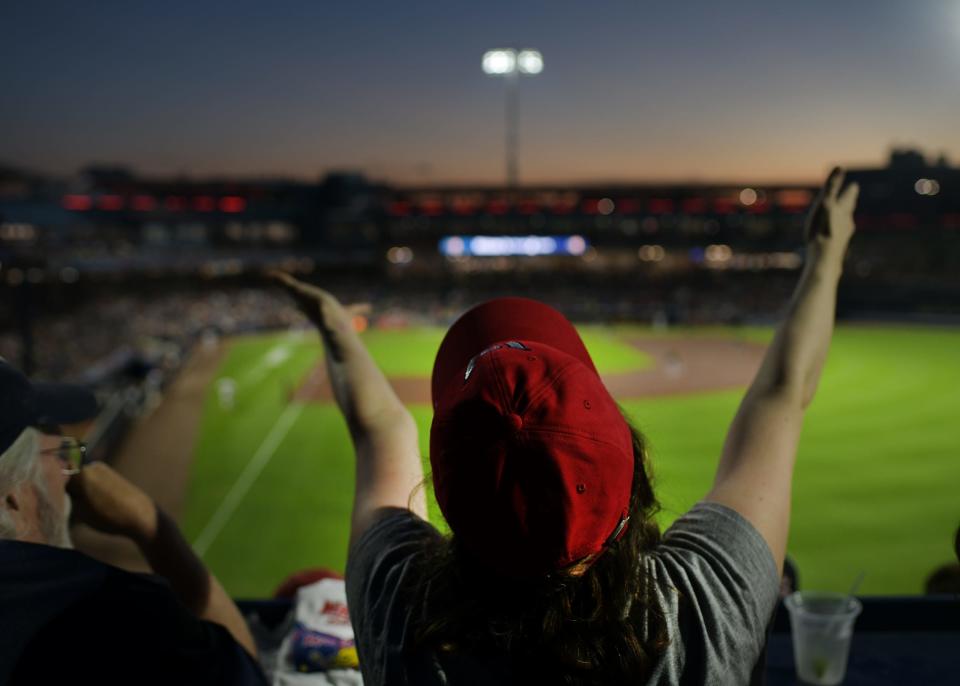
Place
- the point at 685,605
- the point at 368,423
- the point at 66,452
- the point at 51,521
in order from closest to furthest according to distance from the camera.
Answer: the point at 685,605
the point at 368,423
the point at 51,521
the point at 66,452

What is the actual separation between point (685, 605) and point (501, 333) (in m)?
0.56

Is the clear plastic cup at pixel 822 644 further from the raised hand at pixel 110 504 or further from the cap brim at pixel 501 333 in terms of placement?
the raised hand at pixel 110 504

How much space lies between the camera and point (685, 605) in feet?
4.16

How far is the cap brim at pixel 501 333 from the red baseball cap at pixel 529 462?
126 millimetres

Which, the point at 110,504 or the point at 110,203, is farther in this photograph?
the point at 110,203

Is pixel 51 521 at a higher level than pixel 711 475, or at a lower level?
higher

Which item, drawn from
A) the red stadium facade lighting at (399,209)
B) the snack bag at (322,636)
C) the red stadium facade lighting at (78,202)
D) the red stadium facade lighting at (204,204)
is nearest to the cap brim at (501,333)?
the snack bag at (322,636)

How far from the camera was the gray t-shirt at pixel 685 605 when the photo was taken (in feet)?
4.06

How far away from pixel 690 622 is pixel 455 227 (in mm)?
59018

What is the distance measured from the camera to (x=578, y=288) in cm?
5109

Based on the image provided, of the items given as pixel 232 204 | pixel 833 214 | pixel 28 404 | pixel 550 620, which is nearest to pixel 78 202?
pixel 232 204

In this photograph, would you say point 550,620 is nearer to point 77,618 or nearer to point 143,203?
point 77,618

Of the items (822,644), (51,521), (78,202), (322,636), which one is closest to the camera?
(51,521)

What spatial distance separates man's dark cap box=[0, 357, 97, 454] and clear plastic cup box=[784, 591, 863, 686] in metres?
2.42
